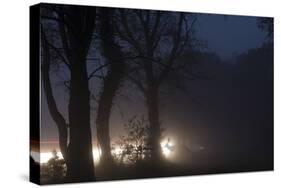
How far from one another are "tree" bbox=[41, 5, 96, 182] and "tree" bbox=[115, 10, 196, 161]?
588 millimetres

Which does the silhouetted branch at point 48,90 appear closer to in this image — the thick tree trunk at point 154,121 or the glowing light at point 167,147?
the thick tree trunk at point 154,121

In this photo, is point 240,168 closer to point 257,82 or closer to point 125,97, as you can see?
point 257,82

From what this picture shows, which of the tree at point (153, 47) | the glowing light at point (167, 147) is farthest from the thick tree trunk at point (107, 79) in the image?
the glowing light at point (167, 147)

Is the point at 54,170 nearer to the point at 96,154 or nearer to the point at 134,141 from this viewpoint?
the point at 96,154

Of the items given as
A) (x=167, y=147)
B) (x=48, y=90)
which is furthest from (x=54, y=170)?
(x=167, y=147)

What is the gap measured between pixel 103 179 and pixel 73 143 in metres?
0.70

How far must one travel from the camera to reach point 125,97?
11.2 metres

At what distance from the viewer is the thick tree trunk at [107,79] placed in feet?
36.2

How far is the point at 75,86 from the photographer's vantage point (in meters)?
10.9

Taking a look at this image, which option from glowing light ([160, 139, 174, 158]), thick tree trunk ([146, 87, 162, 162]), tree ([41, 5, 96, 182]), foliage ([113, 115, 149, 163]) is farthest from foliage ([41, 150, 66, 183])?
glowing light ([160, 139, 174, 158])

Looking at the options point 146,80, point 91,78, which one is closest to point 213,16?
point 146,80

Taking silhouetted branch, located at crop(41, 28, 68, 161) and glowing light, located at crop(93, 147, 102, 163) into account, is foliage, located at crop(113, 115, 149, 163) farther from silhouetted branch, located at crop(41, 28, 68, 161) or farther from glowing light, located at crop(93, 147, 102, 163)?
silhouetted branch, located at crop(41, 28, 68, 161)

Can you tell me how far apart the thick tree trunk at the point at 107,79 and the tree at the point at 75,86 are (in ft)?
0.59

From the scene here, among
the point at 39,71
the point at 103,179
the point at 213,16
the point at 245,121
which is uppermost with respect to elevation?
the point at 213,16
